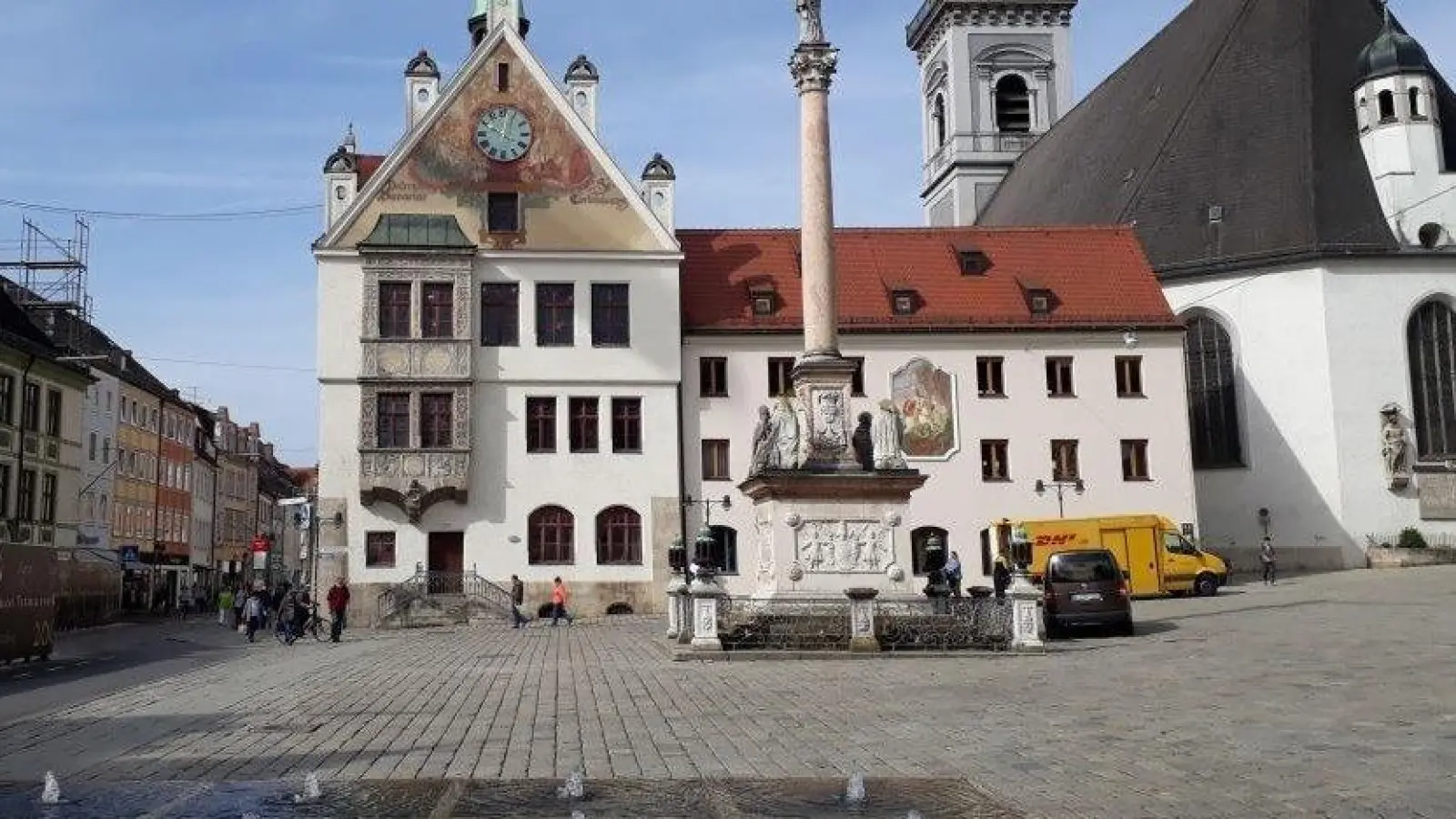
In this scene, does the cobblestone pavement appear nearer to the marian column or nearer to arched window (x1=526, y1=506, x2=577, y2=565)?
the marian column

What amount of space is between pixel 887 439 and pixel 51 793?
15939mm

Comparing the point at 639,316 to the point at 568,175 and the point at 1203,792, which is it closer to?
the point at 568,175

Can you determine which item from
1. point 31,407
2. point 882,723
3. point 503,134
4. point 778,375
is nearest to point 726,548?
point 778,375

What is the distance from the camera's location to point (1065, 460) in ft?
135

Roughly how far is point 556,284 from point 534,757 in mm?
31058

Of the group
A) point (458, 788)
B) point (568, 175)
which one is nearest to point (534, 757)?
point (458, 788)

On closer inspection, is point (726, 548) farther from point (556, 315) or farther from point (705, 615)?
point (705, 615)

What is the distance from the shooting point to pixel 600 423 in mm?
40031

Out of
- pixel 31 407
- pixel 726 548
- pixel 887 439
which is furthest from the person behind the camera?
pixel 31 407

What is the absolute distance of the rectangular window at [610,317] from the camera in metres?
40.5

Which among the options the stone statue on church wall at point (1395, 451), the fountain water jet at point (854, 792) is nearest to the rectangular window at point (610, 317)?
the stone statue on church wall at point (1395, 451)

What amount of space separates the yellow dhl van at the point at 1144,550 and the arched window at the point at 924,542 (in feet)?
14.8

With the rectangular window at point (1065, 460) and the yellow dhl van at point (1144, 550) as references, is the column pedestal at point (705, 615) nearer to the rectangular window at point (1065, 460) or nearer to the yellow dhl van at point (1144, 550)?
the yellow dhl van at point (1144, 550)

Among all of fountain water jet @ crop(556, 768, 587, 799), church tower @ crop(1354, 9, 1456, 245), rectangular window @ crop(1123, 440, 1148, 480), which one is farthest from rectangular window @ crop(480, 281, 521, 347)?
fountain water jet @ crop(556, 768, 587, 799)
